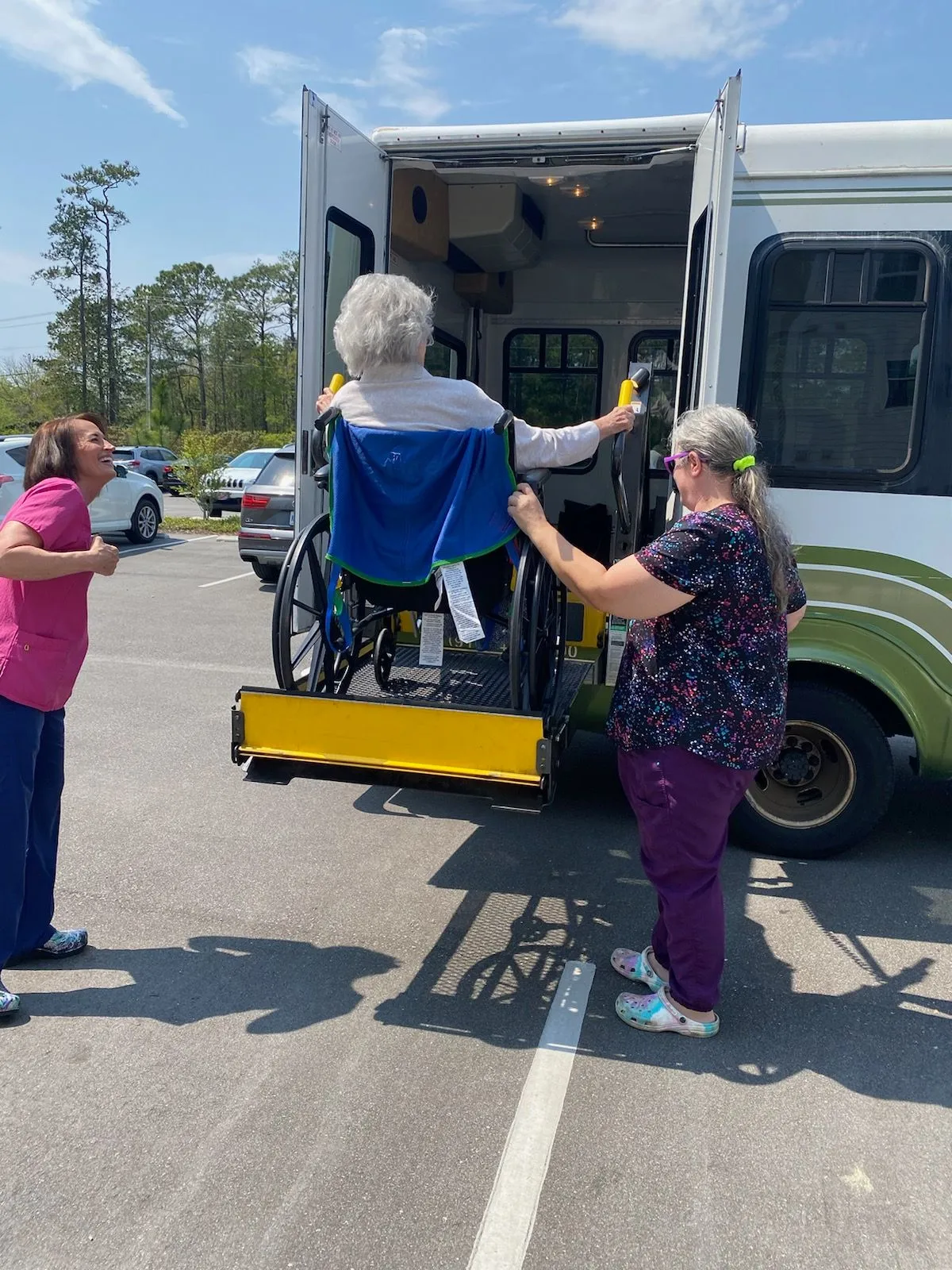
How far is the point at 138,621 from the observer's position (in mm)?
9484

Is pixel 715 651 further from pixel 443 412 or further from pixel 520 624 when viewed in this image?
pixel 443 412

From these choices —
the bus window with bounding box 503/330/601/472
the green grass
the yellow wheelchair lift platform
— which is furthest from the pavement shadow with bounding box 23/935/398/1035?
the green grass

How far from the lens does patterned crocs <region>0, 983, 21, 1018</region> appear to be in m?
3.01

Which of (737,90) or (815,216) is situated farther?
(815,216)

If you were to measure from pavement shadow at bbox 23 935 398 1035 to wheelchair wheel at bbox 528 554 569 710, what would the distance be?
112 cm

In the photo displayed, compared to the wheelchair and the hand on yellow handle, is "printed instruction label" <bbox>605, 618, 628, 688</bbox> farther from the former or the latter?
the hand on yellow handle

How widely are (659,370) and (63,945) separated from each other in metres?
5.84

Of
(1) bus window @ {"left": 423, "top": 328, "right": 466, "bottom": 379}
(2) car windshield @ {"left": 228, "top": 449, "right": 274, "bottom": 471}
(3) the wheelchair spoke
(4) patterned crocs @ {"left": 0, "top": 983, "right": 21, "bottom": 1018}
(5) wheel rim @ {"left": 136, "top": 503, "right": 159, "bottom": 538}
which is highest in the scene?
(1) bus window @ {"left": 423, "top": 328, "right": 466, "bottom": 379}

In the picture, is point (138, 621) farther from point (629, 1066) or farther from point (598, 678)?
point (629, 1066)

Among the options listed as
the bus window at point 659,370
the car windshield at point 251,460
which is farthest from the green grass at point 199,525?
the bus window at point 659,370

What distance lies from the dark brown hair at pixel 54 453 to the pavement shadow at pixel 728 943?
2.05m

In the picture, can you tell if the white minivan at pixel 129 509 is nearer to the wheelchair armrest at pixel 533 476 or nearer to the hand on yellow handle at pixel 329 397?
the hand on yellow handle at pixel 329 397

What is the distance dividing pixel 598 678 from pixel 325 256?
2.24m

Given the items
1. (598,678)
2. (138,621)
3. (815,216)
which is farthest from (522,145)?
(138,621)
